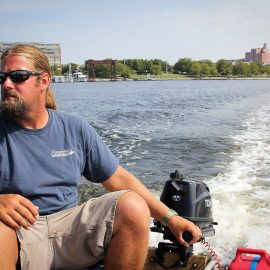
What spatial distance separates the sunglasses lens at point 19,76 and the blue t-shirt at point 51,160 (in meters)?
0.22

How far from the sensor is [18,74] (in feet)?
8.82

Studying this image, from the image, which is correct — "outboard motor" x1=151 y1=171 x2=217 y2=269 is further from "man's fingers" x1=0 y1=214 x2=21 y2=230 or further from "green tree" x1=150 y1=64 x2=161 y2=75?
"green tree" x1=150 y1=64 x2=161 y2=75

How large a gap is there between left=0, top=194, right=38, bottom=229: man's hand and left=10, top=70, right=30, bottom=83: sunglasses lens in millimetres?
693

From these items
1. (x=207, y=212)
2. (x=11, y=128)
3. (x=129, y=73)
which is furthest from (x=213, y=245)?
(x=129, y=73)

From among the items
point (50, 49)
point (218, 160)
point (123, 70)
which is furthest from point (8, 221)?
point (123, 70)

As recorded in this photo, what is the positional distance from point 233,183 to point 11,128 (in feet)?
18.6

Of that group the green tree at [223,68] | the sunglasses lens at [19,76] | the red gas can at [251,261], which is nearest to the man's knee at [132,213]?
the sunglasses lens at [19,76]

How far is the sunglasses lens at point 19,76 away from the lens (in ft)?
8.77

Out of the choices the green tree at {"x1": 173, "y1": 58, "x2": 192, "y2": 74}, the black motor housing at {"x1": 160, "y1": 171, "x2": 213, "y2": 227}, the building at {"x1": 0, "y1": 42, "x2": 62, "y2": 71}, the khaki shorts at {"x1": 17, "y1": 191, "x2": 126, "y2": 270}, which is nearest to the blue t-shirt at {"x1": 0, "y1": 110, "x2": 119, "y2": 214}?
the khaki shorts at {"x1": 17, "y1": 191, "x2": 126, "y2": 270}

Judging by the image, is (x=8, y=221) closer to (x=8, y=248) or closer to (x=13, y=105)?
(x=8, y=248)

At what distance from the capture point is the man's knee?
247 centimetres

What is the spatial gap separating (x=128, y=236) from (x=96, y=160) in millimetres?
612

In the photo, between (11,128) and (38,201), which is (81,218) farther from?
(11,128)

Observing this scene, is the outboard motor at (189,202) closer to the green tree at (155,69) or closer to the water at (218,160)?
the water at (218,160)
